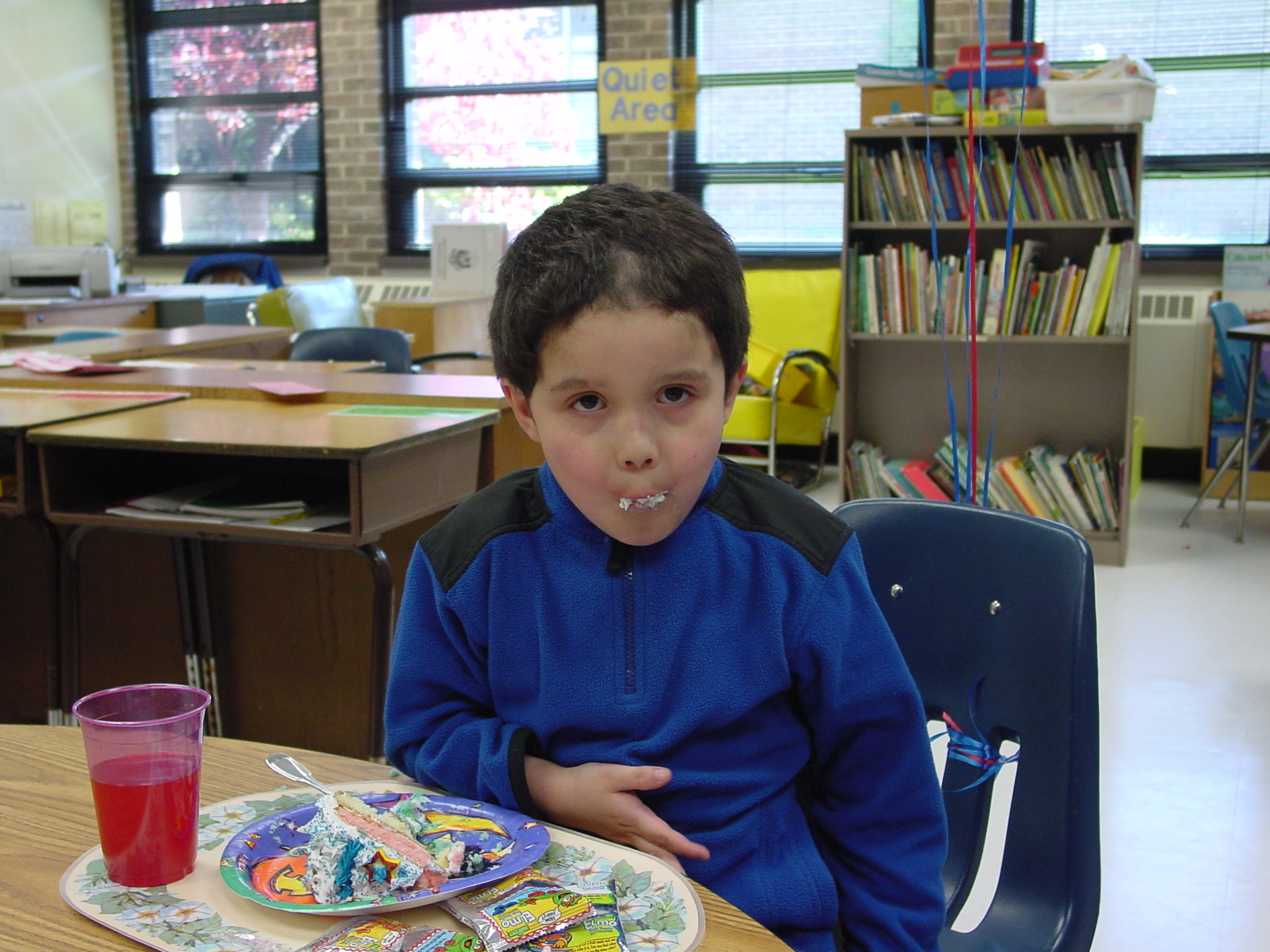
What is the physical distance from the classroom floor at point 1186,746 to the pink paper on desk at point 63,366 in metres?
2.36

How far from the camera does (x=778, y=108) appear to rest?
224 inches

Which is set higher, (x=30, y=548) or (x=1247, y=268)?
(x=1247, y=268)

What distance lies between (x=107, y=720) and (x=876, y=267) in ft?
12.4

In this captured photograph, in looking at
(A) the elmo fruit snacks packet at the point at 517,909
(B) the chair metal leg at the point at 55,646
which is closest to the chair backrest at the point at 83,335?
(B) the chair metal leg at the point at 55,646

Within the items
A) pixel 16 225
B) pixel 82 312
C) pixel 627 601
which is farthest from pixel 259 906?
pixel 16 225

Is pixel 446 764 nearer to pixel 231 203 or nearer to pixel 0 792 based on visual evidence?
pixel 0 792

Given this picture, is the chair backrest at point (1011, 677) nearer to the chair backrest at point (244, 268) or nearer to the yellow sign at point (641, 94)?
the yellow sign at point (641, 94)

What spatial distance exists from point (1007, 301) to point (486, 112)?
3.38 meters

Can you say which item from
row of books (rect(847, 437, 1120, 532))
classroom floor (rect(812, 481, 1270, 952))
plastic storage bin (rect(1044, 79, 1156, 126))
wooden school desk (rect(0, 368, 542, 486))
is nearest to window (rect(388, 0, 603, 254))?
row of books (rect(847, 437, 1120, 532))

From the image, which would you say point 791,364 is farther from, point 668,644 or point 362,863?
point 362,863

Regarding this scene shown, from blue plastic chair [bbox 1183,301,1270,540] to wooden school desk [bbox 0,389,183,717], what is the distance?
372 centimetres

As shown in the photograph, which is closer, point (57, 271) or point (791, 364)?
point (791, 364)

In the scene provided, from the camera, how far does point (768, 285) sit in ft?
17.4

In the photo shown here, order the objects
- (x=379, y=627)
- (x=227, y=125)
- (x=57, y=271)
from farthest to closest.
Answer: (x=227, y=125), (x=57, y=271), (x=379, y=627)
